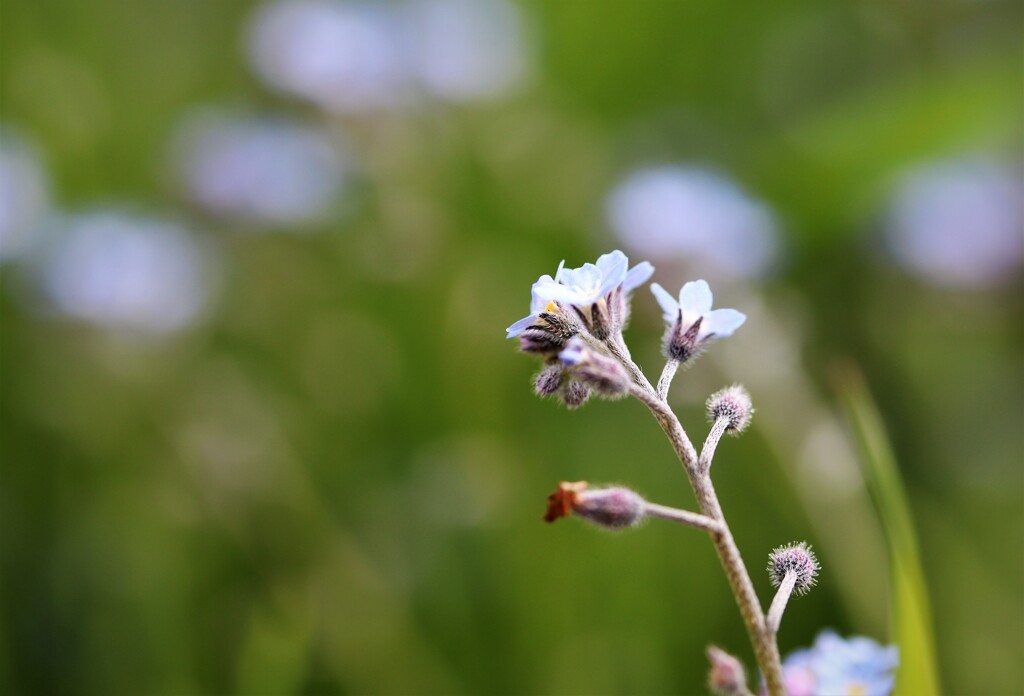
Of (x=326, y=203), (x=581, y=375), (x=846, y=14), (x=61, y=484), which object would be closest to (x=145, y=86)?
(x=326, y=203)

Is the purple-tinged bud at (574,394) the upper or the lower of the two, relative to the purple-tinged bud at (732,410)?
lower

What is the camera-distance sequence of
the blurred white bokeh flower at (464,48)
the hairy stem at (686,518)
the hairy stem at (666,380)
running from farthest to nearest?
the blurred white bokeh flower at (464,48)
the hairy stem at (666,380)
the hairy stem at (686,518)

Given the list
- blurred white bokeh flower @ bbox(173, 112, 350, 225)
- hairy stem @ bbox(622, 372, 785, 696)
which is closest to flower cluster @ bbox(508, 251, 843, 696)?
hairy stem @ bbox(622, 372, 785, 696)

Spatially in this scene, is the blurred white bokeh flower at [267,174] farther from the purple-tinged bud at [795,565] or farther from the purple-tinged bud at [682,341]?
the purple-tinged bud at [795,565]

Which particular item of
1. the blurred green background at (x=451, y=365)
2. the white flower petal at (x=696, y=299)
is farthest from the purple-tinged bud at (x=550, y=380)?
the blurred green background at (x=451, y=365)

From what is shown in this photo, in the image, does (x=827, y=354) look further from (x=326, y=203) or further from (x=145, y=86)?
(x=145, y=86)

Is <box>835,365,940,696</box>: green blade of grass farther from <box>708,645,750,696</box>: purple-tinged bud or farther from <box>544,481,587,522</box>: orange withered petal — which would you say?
<box>544,481,587,522</box>: orange withered petal

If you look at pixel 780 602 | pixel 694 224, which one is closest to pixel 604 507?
pixel 780 602
